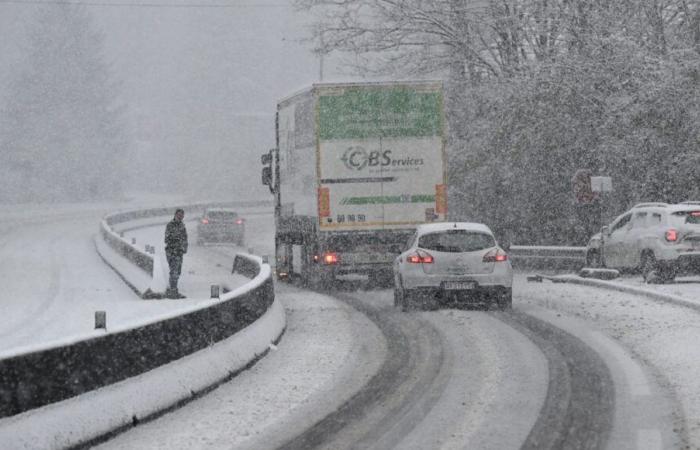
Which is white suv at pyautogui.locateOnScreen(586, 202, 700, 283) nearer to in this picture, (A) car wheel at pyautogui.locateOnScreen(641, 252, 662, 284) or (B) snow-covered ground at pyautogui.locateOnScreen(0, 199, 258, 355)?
(A) car wheel at pyautogui.locateOnScreen(641, 252, 662, 284)

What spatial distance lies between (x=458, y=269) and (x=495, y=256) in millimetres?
631

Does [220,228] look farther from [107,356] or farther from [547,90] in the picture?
[107,356]

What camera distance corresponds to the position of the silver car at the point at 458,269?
747 inches

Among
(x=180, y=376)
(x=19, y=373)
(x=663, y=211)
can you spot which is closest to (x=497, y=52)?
(x=663, y=211)

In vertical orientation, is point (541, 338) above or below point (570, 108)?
below

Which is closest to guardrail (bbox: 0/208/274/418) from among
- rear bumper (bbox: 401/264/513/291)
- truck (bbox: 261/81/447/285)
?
rear bumper (bbox: 401/264/513/291)

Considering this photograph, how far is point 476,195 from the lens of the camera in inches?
1468

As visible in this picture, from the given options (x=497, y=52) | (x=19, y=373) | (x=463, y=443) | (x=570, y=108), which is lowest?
(x=463, y=443)

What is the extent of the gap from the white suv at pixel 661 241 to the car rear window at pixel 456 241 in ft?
18.8

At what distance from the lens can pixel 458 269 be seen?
19.0 m

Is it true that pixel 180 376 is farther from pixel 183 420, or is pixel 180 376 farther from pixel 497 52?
pixel 497 52

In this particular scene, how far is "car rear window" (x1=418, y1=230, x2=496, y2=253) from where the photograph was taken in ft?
63.2

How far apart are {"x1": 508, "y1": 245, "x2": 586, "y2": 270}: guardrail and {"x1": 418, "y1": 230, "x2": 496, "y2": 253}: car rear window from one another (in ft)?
36.1

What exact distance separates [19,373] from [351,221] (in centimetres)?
1569
